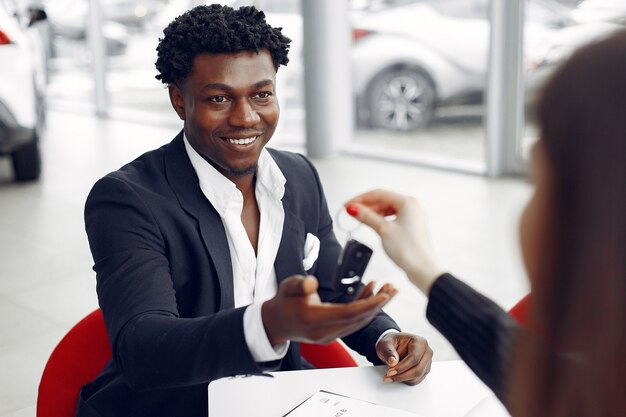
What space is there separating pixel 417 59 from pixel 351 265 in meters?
5.79

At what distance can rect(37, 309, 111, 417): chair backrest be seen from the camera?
6.21 feet

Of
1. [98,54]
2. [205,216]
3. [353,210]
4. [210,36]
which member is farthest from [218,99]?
[98,54]

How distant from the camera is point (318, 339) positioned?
3.89ft

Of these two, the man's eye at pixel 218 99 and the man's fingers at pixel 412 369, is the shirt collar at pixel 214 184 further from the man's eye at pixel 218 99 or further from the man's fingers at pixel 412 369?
the man's fingers at pixel 412 369

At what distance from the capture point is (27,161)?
6445 mm

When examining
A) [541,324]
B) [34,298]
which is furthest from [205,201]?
[34,298]

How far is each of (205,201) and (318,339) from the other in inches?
28.3

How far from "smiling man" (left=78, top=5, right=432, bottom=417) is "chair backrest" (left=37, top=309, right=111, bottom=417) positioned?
44mm

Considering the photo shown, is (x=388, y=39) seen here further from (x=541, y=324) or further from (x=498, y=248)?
(x=541, y=324)

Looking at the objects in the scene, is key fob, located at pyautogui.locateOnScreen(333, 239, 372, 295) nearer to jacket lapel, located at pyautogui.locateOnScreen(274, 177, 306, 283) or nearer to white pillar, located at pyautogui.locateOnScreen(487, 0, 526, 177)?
jacket lapel, located at pyautogui.locateOnScreen(274, 177, 306, 283)

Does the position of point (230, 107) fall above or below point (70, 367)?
above

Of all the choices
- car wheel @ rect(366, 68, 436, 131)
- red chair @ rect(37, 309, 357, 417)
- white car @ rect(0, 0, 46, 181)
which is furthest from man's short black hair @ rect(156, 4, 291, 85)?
car wheel @ rect(366, 68, 436, 131)

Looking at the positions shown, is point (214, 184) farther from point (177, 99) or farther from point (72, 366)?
point (72, 366)

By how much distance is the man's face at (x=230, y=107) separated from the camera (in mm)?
1820
